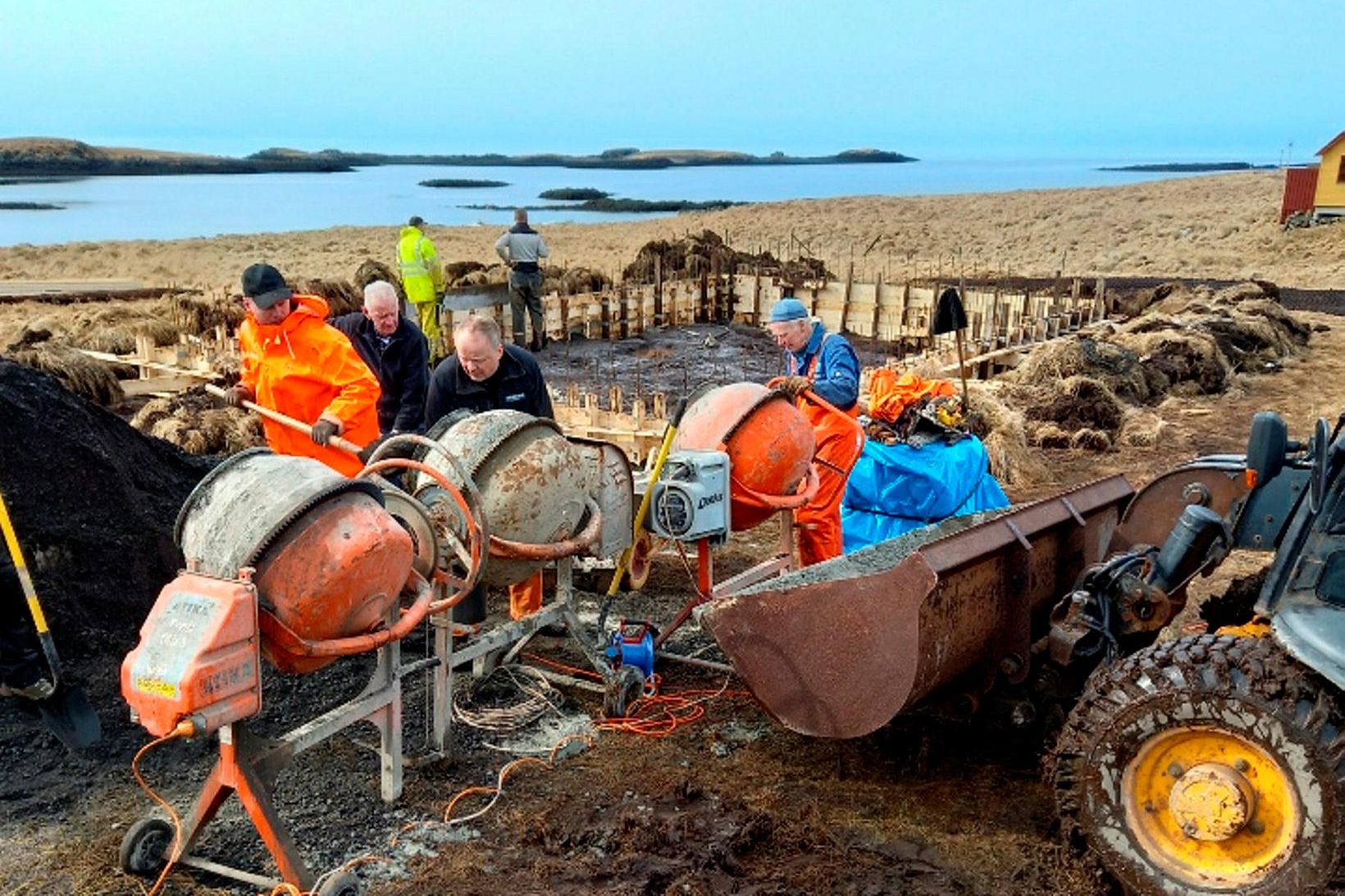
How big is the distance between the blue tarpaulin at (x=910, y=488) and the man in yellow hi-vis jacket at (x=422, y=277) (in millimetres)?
7861

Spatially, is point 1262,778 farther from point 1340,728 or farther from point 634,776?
point 634,776

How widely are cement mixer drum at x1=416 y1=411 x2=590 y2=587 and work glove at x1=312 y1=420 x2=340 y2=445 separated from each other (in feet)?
2.43

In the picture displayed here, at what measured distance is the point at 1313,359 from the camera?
15859mm

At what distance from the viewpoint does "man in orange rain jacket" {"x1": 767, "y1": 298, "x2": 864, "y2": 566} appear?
6.53 m

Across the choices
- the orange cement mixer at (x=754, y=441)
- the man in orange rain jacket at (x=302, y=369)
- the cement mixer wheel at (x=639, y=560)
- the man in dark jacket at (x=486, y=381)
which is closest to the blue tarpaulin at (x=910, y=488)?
the orange cement mixer at (x=754, y=441)

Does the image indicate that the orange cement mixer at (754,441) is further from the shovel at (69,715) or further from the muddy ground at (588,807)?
the shovel at (69,715)

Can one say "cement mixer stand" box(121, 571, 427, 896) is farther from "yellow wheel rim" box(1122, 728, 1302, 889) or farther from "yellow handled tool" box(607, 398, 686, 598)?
"yellow wheel rim" box(1122, 728, 1302, 889)

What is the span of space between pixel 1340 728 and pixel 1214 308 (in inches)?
588

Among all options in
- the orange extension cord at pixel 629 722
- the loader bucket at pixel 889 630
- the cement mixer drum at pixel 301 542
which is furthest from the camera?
the orange extension cord at pixel 629 722

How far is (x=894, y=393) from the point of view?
7.26 m

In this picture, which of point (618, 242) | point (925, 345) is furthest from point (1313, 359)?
point (618, 242)

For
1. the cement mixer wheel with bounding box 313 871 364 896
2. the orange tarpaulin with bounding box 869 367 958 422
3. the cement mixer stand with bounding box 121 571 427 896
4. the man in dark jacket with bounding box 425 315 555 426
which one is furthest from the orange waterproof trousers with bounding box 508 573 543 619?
the orange tarpaulin with bounding box 869 367 958 422

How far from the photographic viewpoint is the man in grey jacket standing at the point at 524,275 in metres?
15.8

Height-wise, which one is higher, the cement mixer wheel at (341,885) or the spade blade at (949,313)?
the spade blade at (949,313)
